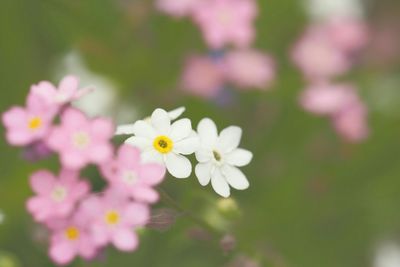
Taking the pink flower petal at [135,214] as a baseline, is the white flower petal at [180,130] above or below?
above

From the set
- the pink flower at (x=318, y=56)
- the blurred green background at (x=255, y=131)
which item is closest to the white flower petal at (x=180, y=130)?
the blurred green background at (x=255, y=131)

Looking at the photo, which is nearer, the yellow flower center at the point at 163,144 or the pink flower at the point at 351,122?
the yellow flower center at the point at 163,144

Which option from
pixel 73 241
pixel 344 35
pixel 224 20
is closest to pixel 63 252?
pixel 73 241

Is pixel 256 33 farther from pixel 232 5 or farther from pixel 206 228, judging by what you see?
pixel 206 228

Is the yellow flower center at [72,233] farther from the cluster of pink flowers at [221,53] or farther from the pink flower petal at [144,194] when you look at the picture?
the cluster of pink flowers at [221,53]

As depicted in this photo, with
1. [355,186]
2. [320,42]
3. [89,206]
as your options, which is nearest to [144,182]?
[89,206]

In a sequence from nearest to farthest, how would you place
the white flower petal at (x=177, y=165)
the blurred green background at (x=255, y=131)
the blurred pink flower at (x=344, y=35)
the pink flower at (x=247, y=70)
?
the white flower petal at (x=177, y=165)
the blurred green background at (x=255, y=131)
the pink flower at (x=247, y=70)
the blurred pink flower at (x=344, y=35)

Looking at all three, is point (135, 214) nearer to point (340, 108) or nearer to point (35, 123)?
point (35, 123)

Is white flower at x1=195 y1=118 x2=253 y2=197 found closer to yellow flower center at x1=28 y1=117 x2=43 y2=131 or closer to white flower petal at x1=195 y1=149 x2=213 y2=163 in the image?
white flower petal at x1=195 y1=149 x2=213 y2=163
